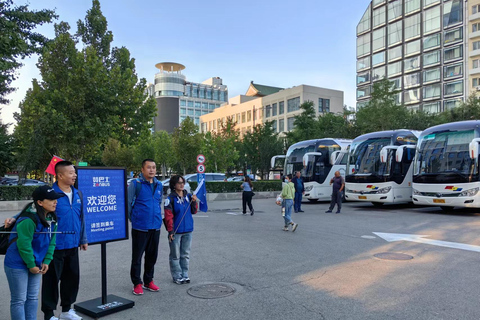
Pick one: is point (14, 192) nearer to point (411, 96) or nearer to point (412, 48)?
point (411, 96)

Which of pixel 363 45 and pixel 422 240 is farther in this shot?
pixel 363 45

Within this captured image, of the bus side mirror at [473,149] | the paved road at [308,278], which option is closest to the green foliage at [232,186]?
the paved road at [308,278]

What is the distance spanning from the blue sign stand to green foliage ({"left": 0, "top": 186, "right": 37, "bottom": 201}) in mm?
16473

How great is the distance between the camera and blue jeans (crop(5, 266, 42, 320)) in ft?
12.3

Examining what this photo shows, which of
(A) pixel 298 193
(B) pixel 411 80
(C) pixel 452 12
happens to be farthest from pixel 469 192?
(B) pixel 411 80

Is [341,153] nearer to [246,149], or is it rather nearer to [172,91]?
[246,149]

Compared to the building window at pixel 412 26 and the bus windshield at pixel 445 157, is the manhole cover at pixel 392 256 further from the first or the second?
the building window at pixel 412 26

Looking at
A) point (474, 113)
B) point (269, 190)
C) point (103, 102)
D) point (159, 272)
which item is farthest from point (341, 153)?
point (474, 113)

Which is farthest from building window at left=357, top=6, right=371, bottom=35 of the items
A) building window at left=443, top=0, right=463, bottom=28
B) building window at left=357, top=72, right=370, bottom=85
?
building window at left=443, top=0, right=463, bottom=28

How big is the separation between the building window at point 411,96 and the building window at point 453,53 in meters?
6.92

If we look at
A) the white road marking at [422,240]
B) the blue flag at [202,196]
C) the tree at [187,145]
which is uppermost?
the tree at [187,145]

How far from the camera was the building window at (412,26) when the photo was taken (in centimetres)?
6806

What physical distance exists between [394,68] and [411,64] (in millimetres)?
3460

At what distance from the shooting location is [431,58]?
66.0m
